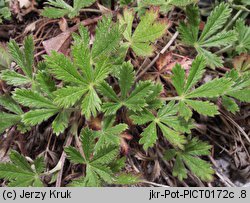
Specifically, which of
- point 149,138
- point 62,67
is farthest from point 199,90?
point 62,67

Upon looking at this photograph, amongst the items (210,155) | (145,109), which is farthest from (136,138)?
(210,155)

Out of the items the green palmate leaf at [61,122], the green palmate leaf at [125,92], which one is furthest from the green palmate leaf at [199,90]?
the green palmate leaf at [61,122]

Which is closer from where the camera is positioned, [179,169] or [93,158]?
[93,158]

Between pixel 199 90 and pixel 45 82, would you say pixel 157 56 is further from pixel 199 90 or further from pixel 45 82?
pixel 45 82

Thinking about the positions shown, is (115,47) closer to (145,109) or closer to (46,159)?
(145,109)

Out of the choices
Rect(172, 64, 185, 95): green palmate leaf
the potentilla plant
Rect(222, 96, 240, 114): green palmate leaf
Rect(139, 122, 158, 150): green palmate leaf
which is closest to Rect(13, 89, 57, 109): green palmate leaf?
the potentilla plant

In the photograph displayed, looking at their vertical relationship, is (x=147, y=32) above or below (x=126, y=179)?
above
